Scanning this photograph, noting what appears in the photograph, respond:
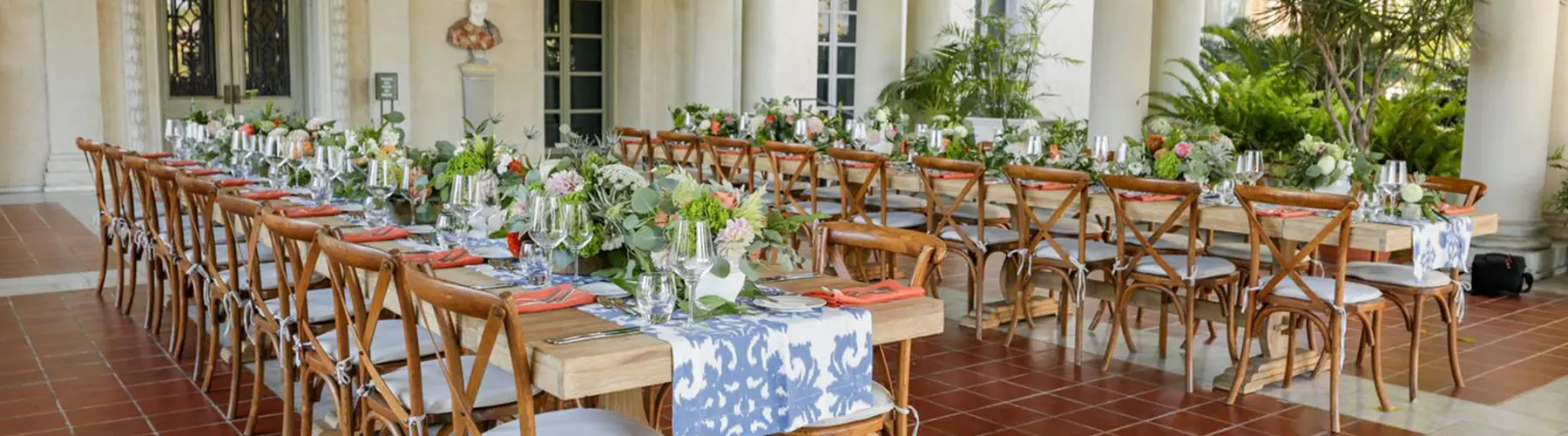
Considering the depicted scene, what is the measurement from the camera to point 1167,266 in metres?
5.21

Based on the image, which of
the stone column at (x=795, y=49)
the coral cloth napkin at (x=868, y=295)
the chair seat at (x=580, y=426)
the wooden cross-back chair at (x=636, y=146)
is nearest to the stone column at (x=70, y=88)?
the wooden cross-back chair at (x=636, y=146)

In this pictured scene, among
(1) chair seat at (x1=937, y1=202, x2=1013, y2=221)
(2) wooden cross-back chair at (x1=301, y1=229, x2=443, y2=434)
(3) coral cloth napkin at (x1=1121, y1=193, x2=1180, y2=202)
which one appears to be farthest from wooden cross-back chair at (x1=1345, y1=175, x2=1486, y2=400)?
(2) wooden cross-back chair at (x1=301, y1=229, x2=443, y2=434)

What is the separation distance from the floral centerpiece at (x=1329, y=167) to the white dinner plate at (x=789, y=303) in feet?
9.97

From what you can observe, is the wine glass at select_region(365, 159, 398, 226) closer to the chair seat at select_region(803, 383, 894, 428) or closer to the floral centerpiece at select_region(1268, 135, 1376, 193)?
the chair seat at select_region(803, 383, 894, 428)

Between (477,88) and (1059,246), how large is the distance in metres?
9.66

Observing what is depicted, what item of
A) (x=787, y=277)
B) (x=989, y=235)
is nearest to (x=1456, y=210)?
(x=989, y=235)

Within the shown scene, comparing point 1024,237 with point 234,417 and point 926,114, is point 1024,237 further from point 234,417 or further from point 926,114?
point 926,114

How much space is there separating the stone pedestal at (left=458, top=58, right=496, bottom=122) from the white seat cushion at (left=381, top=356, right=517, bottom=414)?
11.2m

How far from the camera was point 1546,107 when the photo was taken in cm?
776

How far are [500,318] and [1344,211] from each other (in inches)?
126

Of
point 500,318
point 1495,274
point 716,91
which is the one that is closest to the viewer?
point 500,318

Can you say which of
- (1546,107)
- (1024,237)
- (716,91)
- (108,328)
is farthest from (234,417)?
(716,91)

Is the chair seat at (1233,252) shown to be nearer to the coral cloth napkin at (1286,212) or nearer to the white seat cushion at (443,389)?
the coral cloth napkin at (1286,212)

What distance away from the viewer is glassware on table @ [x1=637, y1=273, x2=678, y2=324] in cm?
284
